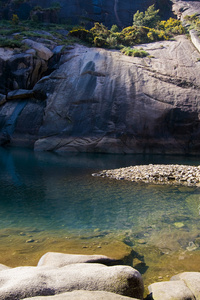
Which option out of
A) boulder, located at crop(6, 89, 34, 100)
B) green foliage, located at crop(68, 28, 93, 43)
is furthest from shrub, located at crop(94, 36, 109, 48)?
boulder, located at crop(6, 89, 34, 100)

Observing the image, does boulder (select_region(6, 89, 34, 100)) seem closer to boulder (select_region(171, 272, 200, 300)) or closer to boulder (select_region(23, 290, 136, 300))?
boulder (select_region(171, 272, 200, 300))

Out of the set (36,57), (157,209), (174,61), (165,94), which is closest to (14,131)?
(36,57)

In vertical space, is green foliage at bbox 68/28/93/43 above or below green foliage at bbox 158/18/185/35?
below

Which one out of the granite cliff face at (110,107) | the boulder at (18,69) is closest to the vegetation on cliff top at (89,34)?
the boulder at (18,69)

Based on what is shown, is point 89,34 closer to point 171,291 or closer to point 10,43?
point 10,43

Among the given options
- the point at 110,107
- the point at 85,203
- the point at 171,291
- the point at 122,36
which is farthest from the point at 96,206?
the point at 122,36

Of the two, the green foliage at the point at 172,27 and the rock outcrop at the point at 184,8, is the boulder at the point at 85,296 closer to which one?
the green foliage at the point at 172,27

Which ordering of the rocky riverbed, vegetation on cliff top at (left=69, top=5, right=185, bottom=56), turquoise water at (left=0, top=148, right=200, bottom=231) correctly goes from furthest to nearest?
vegetation on cliff top at (left=69, top=5, right=185, bottom=56), the rocky riverbed, turquoise water at (left=0, top=148, right=200, bottom=231)

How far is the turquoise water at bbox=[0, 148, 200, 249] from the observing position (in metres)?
7.30

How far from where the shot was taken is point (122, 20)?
51719 millimetres

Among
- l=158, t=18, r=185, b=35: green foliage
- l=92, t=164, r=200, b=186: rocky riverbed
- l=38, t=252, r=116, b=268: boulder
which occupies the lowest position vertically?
l=92, t=164, r=200, b=186: rocky riverbed

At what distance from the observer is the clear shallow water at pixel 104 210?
22.2 ft

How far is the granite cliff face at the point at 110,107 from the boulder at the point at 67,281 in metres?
23.1

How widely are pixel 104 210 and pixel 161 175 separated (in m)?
5.89
